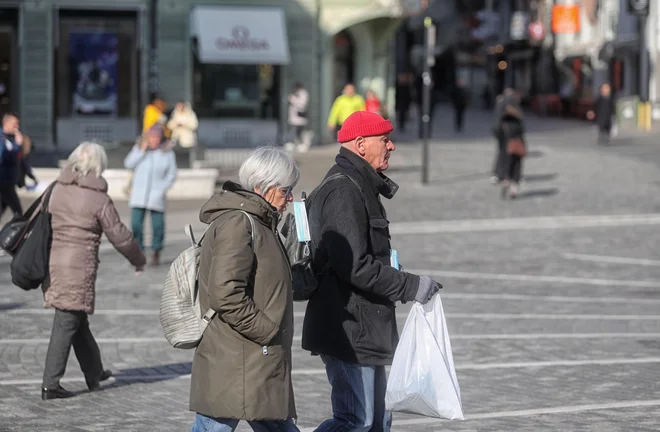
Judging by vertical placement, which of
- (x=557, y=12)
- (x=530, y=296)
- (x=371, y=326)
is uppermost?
(x=557, y=12)

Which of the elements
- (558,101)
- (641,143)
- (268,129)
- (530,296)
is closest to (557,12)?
(558,101)

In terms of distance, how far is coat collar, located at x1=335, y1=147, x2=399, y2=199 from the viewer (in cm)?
614

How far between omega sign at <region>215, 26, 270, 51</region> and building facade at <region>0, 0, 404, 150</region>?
0.03m

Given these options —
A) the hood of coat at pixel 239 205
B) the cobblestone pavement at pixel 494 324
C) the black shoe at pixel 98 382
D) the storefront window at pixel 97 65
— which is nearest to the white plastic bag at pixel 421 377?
the hood of coat at pixel 239 205

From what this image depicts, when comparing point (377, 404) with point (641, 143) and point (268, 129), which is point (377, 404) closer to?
point (268, 129)

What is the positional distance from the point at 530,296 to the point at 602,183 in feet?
43.6

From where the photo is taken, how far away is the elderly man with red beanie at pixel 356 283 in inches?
235

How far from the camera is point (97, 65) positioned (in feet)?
121

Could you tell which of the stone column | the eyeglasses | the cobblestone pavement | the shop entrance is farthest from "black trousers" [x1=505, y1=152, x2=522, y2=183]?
the eyeglasses

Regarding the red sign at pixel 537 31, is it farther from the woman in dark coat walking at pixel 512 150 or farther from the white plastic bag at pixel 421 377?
the white plastic bag at pixel 421 377

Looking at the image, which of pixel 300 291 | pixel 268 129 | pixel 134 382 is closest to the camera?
pixel 300 291

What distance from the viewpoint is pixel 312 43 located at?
37531mm

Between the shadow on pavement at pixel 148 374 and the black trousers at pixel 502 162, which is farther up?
the black trousers at pixel 502 162

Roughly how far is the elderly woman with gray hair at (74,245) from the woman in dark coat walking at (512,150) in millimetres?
15048
